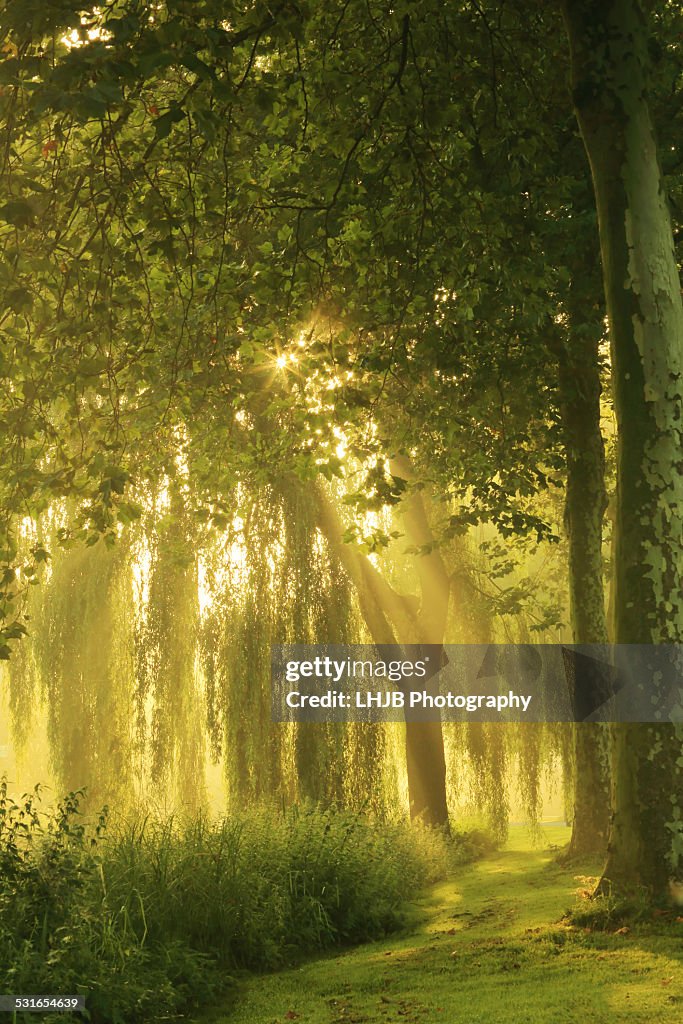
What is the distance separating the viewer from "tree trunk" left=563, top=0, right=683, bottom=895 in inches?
307

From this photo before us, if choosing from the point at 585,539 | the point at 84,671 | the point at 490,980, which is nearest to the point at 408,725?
the point at 84,671

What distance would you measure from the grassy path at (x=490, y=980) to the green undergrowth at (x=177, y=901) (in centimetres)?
47

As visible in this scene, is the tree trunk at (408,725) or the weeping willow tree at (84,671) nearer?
the weeping willow tree at (84,671)

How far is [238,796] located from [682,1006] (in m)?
11.5

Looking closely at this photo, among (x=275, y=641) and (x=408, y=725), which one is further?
(x=408, y=725)

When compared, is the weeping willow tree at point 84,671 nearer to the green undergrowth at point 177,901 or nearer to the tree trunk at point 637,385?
the green undergrowth at point 177,901

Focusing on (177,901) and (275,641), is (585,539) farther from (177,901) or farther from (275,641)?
(177,901)

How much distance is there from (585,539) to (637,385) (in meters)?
5.36

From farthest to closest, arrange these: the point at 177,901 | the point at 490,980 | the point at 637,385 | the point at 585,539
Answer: the point at 585,539, the point at 177,901, the point at 637,385, the point at 490,980

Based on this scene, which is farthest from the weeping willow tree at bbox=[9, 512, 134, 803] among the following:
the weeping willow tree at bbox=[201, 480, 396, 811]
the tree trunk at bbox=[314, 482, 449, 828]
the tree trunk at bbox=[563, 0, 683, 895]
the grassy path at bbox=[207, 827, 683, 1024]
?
the tree trunk at bbox=[563, 0, 683, 895]

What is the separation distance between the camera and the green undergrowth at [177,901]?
682 centimetres

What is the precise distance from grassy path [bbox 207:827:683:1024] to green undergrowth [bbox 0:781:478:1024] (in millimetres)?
467

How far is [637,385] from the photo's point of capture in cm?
832

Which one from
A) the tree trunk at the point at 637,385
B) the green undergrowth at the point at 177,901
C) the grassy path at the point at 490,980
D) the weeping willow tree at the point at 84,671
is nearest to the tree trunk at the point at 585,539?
the green undergrowth at the point at 177,901
